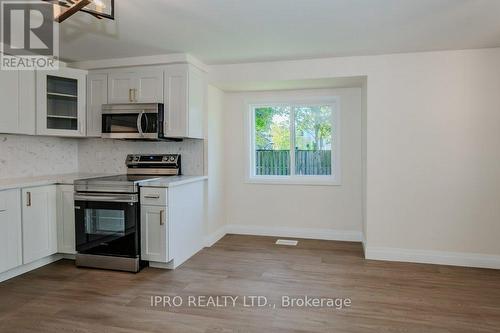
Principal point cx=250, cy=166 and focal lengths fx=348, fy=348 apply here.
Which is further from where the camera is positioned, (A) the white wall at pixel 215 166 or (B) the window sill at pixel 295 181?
(B) the window sill at pixel 295 181

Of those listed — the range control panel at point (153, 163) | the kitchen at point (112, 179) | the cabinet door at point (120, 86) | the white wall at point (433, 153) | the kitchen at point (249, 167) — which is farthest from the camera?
the range control panel at point (153, 163)

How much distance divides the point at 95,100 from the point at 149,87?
0.72 m

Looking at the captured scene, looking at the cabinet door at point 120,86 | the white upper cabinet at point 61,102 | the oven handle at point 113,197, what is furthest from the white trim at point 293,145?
the white upper cabinet at point 61,102

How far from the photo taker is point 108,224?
3516 millimetres

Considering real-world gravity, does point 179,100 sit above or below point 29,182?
above

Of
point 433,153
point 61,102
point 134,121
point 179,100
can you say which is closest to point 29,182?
point 61,102

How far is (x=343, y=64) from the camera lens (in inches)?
155

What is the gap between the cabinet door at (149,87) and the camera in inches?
155

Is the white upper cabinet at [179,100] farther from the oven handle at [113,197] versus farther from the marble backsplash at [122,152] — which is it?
the oven handle at [113,197]

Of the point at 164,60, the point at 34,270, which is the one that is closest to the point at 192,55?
the point at 164,60

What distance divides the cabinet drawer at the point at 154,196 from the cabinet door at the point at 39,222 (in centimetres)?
102

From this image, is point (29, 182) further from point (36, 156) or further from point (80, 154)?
point (80, 154)

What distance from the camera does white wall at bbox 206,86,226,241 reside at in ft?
14.4

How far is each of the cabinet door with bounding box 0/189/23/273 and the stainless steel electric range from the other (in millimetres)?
504
